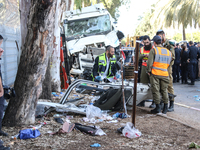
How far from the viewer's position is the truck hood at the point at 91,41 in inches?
482

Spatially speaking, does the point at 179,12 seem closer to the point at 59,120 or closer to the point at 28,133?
the point at 59,120

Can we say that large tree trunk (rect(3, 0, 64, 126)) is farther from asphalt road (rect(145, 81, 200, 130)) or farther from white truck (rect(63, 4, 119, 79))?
white truck (rect(63, 4, 119, 79))

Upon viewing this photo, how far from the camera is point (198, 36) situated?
41.6m

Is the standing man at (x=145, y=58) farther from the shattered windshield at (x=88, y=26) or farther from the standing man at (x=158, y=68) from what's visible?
the shattered windshield at (x=88, y=26)

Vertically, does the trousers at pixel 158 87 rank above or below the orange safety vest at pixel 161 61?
below

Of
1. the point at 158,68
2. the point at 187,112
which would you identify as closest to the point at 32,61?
the point at 158,68

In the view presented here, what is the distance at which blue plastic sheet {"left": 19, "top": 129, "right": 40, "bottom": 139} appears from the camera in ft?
12.6

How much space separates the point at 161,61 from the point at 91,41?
7.03 m

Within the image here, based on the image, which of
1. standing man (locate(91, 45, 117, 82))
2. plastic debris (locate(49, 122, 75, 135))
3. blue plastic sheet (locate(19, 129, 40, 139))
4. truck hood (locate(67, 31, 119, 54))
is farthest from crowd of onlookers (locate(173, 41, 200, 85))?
blue plastic sheet (locate(19, 129, 40, 139))

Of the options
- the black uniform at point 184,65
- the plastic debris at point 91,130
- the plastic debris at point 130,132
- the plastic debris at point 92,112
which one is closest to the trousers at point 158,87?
the plastic debris at point 92,112

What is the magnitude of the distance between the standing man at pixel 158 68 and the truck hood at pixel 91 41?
6.40 metres

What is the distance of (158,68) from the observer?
18.7 feet

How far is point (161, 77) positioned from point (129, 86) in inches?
29.2

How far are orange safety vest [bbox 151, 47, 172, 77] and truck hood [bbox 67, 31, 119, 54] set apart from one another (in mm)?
6409
